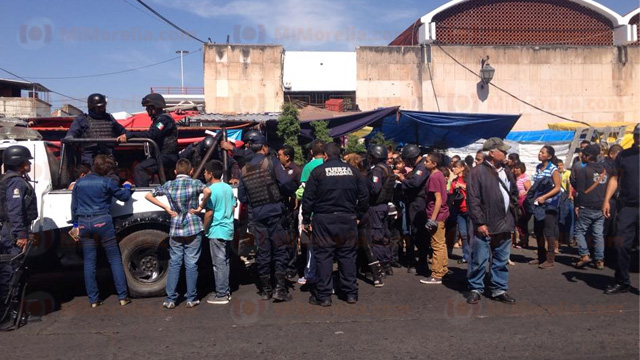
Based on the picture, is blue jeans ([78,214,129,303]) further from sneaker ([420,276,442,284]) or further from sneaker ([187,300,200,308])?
sneaker ([420,276,442,284])

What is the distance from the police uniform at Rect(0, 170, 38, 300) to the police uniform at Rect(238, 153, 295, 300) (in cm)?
228

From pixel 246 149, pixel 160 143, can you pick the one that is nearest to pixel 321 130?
pixel 246 149

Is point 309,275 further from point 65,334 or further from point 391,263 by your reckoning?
point 65,334

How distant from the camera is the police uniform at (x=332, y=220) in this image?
5918 mm

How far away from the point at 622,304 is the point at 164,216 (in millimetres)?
5444

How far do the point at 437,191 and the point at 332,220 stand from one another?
5.53 ft

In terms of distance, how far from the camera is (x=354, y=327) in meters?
5.20

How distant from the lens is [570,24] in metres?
20.9

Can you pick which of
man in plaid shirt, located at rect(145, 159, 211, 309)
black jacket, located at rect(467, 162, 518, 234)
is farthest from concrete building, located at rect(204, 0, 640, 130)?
black jacket, located at rect(467, 162, 518, 234)

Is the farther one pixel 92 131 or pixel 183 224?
pixel 92 131

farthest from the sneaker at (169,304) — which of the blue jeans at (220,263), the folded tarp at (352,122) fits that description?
the folded tarp at (352,122)

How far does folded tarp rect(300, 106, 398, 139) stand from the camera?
1105 cm

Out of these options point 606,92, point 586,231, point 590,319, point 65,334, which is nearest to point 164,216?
point 65,334

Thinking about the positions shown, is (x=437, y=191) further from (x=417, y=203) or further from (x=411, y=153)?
(x=411, y=153)
